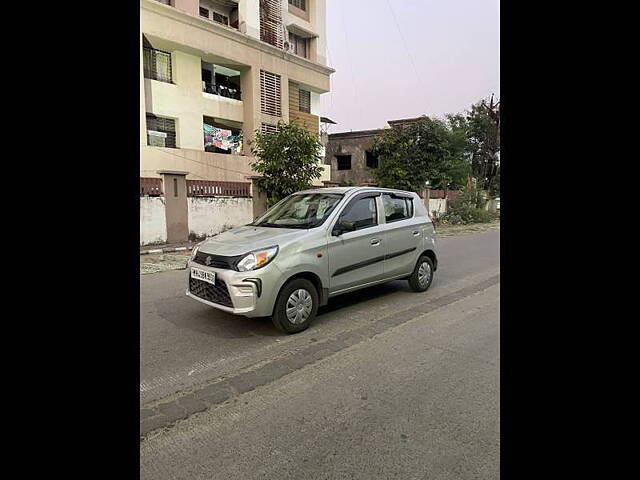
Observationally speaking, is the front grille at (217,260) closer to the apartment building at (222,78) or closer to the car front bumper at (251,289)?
the car front bumper at (251,289)

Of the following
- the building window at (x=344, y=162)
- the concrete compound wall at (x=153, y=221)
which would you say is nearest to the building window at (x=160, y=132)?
the concrete compound wall at (x=153, y=221)

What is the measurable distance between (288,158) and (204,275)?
7.91m

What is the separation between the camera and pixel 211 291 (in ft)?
14.4

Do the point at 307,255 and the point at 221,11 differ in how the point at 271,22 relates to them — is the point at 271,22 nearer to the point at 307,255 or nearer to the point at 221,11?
the point at 221,11

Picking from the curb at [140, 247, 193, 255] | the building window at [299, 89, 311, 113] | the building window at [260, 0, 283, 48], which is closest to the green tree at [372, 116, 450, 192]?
the building window at [299, 89, 311, 113]

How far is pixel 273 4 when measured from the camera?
67.4 feet

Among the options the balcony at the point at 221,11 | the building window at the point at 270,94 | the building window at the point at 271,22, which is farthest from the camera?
the building window at the point at 271,22

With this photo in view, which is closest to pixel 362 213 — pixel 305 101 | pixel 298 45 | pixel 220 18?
pixel 220 18

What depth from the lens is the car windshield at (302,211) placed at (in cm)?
498

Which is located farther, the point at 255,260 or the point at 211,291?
the point at 211,291

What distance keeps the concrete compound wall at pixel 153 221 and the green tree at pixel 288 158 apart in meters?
2.89

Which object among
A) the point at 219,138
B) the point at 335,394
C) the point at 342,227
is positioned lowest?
the point at 335,394
